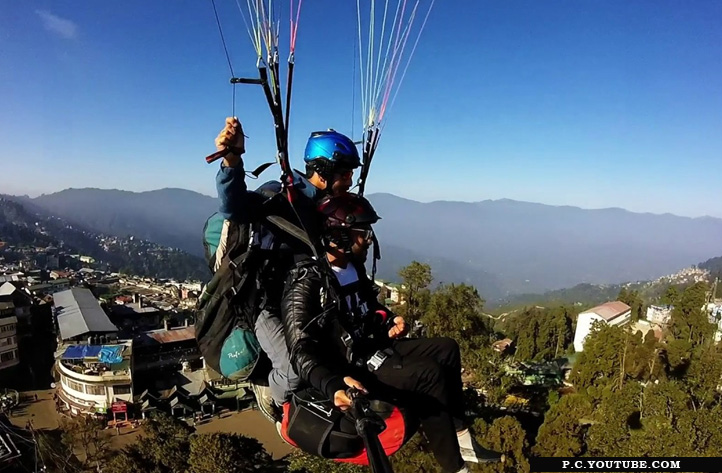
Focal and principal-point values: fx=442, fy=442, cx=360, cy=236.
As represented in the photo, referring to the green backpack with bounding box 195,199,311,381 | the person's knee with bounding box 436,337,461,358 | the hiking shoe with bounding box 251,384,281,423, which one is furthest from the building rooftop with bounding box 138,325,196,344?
the person's knee with bounding box 436,337,461,358

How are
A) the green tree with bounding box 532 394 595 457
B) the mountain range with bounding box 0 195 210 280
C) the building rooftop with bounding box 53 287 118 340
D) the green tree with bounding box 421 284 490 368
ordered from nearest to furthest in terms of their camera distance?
the green tree with bounding box 532 394 595 457
the green tree with bounding box 421 284 490 368
the building rooftop with bounding box 53 287 118 340
the mountain range with bounding box 0 195 210 280

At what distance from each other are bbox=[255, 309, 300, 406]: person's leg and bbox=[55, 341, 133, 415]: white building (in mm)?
22770

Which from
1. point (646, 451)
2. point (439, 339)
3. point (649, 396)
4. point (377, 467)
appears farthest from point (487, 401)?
point (377, 467)

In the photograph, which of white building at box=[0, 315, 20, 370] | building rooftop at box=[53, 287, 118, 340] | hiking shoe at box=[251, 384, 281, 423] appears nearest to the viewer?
hiking shoe at box=[251, 384, 281, 423]

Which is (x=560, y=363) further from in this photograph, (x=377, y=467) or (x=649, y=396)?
(x=377, y=467)

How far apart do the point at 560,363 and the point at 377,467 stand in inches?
1230

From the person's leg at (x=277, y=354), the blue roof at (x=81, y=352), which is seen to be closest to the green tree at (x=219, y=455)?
the person's leg at (x=277, y=354)

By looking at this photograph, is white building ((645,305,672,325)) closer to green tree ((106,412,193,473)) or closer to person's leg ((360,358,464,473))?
green tree ((106,412,193,473))

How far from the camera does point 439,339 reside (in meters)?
3.00

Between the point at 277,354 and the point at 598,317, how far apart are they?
32268mm

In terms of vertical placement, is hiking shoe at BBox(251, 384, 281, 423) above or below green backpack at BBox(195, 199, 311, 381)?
below

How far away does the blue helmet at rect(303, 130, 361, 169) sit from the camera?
2.95m

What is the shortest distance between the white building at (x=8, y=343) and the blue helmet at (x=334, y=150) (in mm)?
35403

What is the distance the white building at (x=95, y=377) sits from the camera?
21.6 metres
